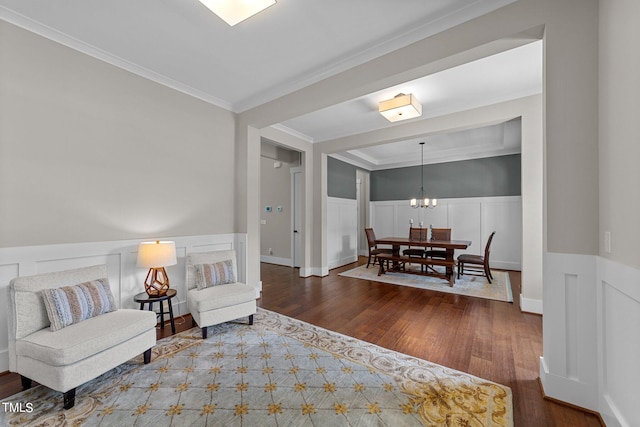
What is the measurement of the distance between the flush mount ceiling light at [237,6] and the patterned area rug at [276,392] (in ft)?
9.09

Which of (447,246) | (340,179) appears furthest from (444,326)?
(340,179)

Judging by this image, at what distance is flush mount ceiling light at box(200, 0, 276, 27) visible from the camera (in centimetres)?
185

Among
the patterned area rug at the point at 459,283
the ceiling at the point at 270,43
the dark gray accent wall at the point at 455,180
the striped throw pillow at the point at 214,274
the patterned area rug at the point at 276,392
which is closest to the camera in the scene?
the patterned area rug at the point at 276,392

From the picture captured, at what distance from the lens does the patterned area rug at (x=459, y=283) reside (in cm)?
423

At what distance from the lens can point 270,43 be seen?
99.7 inches

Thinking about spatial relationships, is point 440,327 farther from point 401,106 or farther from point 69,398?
point 69,398

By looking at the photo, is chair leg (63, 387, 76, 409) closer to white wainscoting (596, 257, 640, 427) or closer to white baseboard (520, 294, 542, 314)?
white wainscoting (596, 257, 640, 427)

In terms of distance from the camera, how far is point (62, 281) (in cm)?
211

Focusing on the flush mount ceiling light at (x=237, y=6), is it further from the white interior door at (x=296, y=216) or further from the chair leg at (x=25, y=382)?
the white interior door at (x=296, y=216)

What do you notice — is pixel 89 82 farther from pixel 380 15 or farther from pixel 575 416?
pixel 575 416

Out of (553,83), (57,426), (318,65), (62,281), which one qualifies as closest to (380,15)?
(318,65)

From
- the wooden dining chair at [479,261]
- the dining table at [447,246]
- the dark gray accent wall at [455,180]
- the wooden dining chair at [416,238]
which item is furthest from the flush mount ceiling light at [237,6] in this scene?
the dark gray accent wall at [455,180]

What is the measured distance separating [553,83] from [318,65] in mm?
2109

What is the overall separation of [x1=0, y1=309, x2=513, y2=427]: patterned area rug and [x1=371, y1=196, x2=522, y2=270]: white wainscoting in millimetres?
4867
